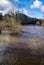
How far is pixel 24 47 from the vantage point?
1.14m

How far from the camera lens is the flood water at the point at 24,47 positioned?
1110mm

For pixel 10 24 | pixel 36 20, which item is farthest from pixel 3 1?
pixel 36 20

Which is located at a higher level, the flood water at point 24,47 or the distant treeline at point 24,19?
the distant treeline at point 24,19

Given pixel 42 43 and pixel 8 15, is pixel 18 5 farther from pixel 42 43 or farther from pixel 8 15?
pixel 42 43

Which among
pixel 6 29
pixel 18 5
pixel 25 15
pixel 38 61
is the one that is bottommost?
pixel 38 61

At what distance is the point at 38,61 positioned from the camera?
110cm

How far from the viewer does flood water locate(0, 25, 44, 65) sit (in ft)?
3.64

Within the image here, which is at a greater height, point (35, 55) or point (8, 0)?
point (8, 0)

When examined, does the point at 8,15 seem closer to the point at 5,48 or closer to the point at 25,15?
the point at 25,15

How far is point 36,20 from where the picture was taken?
119cm

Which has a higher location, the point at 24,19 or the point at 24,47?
the point at 24,19

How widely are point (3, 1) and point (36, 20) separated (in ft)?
1.37

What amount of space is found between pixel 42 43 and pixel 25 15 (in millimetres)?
355

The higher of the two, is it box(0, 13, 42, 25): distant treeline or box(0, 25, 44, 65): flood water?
box(0, 13, 42, 25): distant treeline
